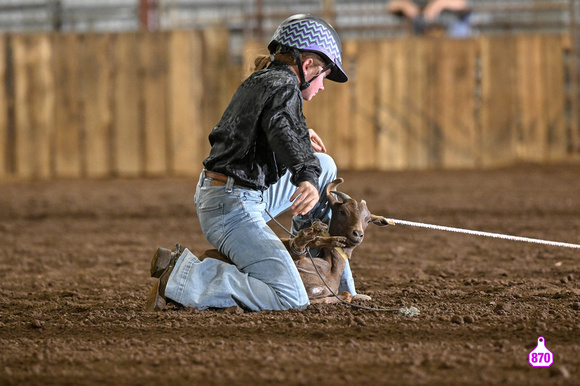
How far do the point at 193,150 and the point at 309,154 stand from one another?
26.5ft

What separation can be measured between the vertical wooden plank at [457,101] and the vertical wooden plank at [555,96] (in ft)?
3.81

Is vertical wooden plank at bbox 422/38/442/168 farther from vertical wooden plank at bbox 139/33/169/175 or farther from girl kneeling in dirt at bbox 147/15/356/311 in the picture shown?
girl kneeling in dirt at bbox 147/15/356/311

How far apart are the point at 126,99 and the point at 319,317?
857 centimetres

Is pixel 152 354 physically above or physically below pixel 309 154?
below

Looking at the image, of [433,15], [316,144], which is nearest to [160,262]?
[316,144]

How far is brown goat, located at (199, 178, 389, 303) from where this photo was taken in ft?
11.0

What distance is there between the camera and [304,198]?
305 centimetres

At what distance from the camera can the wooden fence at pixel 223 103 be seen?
11.1m

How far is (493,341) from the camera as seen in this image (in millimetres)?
2762

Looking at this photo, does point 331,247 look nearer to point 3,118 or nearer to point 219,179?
point 219,179

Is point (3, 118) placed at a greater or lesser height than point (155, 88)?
lesser

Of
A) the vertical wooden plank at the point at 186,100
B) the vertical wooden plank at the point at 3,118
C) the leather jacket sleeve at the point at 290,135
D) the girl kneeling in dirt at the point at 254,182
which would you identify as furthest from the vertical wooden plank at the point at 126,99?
Result: the leather jacket sleeve at the point at 290,135

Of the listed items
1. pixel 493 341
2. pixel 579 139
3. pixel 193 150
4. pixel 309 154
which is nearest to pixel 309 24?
pixel 309 154

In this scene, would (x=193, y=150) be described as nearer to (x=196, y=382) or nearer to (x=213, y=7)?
(x=213, y=7)
